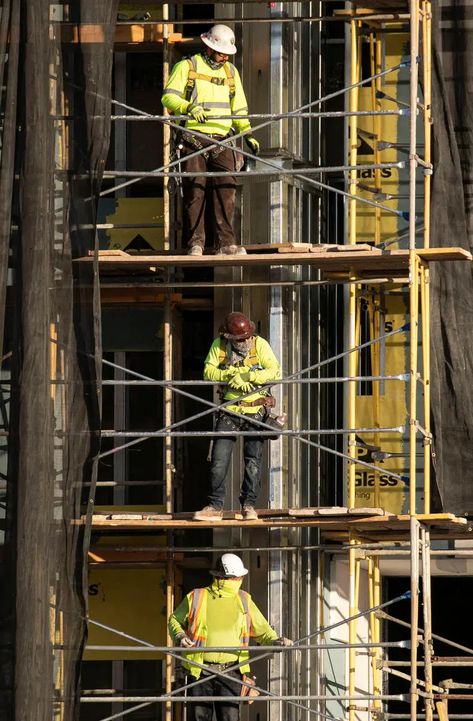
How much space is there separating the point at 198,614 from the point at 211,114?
458 cm

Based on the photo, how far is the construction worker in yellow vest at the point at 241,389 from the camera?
69.1 ft

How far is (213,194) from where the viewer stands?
21609 millimetres

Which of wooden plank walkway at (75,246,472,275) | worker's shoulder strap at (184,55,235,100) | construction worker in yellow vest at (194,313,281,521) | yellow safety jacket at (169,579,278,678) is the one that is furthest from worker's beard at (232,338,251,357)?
worker's shoulder strap at (184,55,235,100)

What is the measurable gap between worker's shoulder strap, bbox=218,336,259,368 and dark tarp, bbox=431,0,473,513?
169 centimetres

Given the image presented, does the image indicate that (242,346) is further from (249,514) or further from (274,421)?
(249,514)

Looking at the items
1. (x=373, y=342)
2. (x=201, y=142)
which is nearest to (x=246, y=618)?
(x=373, y=342)

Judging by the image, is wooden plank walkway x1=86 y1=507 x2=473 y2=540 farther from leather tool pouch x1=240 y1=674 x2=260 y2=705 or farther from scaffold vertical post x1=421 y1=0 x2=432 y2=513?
leather tool pouch x1=240 y1=674 x2=260 y2=705

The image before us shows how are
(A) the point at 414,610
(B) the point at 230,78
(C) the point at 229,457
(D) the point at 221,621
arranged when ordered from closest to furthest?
(A) the point at 414,610
(D) the point at 221,621
(C) the point at 229,457
(B) the point at 230,78

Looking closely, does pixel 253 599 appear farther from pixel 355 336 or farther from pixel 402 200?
pixel 402 200

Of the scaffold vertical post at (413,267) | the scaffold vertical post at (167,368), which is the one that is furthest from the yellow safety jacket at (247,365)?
the scaffold vertical post at (413,267)

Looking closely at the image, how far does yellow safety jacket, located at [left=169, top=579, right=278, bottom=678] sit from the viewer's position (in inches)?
828

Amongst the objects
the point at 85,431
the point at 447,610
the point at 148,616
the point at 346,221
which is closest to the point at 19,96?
the point at 85,431

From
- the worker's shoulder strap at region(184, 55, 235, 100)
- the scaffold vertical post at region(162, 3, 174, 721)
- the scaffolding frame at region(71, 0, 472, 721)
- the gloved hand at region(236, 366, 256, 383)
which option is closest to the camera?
the scaffolding frame at region(71, 0, 472, 721)

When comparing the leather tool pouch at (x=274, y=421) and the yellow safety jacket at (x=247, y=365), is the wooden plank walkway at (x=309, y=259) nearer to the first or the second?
the yellow safety jacket at (x=247, y=365)
